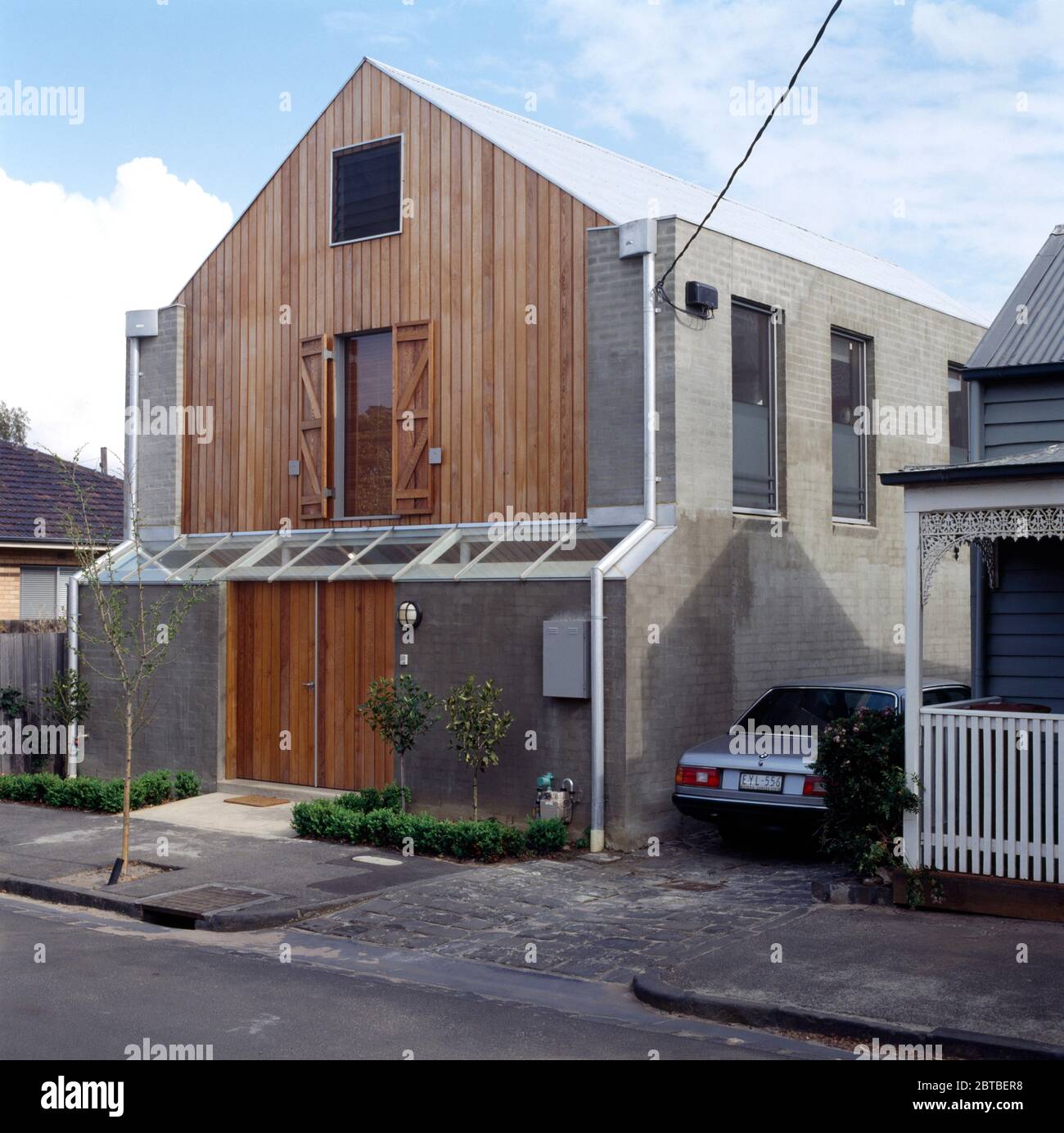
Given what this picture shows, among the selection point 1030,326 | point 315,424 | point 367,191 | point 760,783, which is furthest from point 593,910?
point 367,191

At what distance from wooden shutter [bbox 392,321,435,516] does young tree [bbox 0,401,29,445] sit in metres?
39.5

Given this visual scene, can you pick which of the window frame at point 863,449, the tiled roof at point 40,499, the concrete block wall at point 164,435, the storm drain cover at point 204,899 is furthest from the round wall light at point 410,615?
the tiled roof at point 40,499

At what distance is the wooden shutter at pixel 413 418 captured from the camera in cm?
1536

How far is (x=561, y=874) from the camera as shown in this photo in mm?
11477

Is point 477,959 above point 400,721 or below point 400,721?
below

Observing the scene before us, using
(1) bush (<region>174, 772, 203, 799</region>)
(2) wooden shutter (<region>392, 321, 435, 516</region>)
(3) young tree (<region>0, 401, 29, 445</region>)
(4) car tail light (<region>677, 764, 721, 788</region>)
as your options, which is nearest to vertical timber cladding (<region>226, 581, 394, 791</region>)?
(1) bush (<region>174, 772, 203, 799</region>)

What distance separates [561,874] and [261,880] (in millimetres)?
2572

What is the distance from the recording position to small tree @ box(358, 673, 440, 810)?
13.0m

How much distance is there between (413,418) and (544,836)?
5.62 m

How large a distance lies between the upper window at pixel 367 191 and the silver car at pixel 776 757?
7.41 m

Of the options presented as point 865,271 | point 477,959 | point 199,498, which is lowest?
point 477,959
